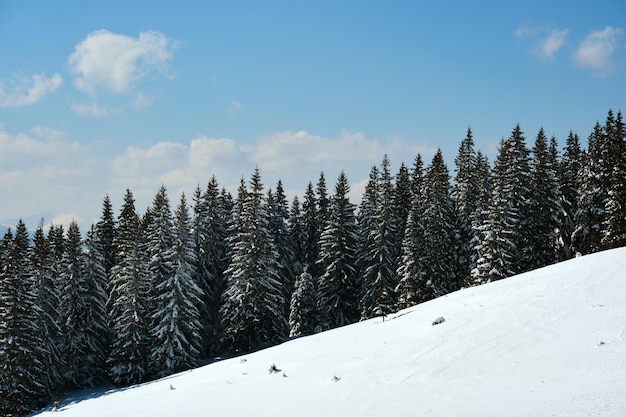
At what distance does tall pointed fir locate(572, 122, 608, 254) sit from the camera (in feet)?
148

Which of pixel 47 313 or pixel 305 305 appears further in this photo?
pixel 305 305

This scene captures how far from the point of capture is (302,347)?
23688mm

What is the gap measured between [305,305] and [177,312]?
1814cm

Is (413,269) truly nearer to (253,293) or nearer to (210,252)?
(253,293)

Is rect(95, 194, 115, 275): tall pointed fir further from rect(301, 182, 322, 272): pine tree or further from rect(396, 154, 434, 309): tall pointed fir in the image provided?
rect(396, 154, 434, 309): tall pointed fir

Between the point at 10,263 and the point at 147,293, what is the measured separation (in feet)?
36.9

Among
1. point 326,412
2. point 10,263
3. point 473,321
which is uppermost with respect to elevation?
point 10,263

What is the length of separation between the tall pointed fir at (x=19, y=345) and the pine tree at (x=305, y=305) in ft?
86.3

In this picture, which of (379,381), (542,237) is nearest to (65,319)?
(379,381)

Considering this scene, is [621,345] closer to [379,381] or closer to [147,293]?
[379,381]

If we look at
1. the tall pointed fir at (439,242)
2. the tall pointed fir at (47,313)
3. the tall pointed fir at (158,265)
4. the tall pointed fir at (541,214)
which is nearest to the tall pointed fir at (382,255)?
the tall pointed fir at (439,242)

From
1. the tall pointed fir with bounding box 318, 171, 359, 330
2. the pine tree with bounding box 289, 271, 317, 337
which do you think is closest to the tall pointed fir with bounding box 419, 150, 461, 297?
the tall pointed fir with bounding box 318, 171, 359, 330

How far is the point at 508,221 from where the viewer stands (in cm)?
4138

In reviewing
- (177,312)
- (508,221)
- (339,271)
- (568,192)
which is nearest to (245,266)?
(177,312)
